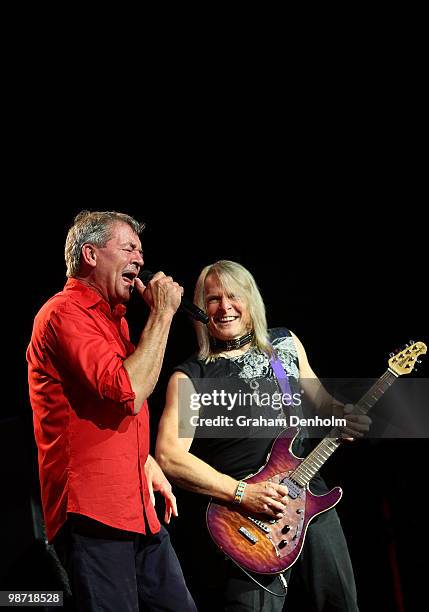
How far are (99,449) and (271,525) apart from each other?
0.94 m

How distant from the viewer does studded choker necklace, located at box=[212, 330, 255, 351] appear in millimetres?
2729

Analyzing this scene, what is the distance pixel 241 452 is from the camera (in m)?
2.59

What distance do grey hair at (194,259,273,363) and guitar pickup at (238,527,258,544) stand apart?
0.67 metres

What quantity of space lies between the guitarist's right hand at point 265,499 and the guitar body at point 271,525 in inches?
1.1

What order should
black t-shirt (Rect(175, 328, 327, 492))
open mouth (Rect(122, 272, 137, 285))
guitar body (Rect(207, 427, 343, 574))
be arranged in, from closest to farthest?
open mouth (Rect(122, 272, 137, 285)) < guitar body (Rect(207, 427, 343, 574)) < black t-shirt (Rect(175, 328, 327, 492))

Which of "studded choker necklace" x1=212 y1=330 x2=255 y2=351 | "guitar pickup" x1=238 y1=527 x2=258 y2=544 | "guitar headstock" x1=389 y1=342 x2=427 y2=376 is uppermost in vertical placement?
"studded choker necklace" x1=212 y1=330 x2=255 y2=351

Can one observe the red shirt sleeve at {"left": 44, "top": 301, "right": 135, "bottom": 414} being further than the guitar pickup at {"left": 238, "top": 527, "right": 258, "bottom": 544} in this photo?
No

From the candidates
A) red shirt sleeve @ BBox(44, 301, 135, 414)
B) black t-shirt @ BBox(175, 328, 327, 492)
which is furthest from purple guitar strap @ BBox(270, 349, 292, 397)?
red shirt sleeve @ BBox(44, 301, 135, 414)

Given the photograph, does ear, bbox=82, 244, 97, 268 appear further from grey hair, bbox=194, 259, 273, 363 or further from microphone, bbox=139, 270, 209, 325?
grey hair, bbox=194, 259, 273, 363

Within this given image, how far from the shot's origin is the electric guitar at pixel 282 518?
8.14ft

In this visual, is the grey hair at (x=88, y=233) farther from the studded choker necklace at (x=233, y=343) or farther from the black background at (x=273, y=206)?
the black background at (x=273, y=206)

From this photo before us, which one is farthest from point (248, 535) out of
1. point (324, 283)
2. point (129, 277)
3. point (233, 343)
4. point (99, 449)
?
point (324, 283)

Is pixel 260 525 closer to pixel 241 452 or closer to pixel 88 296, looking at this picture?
pixel 241 452

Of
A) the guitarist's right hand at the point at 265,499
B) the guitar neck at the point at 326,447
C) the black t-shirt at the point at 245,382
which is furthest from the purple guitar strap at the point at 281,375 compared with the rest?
the guitarist's right hand at the point at 265,499
